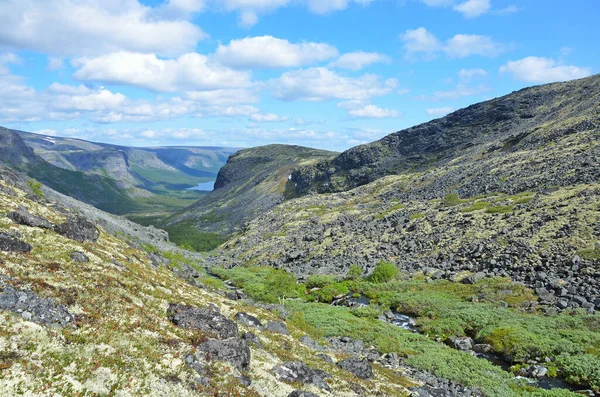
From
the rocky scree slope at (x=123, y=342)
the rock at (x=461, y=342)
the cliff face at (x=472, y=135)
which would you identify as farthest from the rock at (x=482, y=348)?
the cliff face at (x=472, y=135)

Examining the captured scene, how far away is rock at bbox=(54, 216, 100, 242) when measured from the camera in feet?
115

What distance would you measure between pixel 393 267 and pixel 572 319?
95.4 ft

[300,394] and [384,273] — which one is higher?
[300,394]

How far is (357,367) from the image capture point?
27.1m

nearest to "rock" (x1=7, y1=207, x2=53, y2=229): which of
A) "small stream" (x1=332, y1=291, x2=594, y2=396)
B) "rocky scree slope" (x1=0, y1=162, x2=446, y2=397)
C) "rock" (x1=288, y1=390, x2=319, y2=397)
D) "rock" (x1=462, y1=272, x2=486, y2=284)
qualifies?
"rocky scree slope" (x1=0, y1=162, x2=446, y2=397)

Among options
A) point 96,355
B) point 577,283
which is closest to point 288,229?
point 577,283

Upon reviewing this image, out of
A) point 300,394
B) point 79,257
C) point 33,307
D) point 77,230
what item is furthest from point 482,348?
point 77,230

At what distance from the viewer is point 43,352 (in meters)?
15.7

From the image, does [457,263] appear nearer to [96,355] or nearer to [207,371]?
[207,371]

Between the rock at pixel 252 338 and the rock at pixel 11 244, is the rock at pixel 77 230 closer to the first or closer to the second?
the rock at pixel 11 244

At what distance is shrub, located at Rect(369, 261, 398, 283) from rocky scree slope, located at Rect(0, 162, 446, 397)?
2924 centimetres

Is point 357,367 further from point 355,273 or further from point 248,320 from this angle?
point 355,273

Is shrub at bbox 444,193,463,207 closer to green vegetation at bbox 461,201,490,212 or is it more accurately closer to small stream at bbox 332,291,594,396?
green vegetation at bbox 461,201,490,212

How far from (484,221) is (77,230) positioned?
6322 cm
